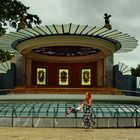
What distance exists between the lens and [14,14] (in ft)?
148

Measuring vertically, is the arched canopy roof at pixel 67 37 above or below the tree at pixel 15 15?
below

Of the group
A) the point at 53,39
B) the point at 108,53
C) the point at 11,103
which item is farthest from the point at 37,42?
the point at 11,103

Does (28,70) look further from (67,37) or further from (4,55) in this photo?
(4,55)

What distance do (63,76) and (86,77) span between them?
8.39 ft

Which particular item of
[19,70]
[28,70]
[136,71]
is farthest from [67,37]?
[136,71]

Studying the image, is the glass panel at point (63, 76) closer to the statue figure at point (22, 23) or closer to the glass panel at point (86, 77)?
the glass panel at point (86, 77)

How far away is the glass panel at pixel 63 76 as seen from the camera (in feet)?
149

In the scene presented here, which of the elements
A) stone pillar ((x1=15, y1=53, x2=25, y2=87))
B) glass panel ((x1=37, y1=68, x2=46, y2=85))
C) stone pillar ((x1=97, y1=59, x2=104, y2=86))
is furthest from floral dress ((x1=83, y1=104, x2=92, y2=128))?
glass panel ((x1=37, y1=68, x2=46, y2=85))

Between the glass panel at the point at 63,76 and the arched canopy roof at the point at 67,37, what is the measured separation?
594 centimetres

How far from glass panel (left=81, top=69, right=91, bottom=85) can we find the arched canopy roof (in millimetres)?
4999

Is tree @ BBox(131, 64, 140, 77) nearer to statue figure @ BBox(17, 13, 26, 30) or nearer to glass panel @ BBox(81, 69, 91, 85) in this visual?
glass panel @ BBox(81, 69, 91, 85)

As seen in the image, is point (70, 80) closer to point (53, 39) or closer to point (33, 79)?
point (33, 79)

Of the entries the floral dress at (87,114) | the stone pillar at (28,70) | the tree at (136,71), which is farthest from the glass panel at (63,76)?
the tree at (136,71)

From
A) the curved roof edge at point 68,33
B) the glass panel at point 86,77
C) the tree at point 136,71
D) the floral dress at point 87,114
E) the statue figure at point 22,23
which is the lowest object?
the floral dress at point 87,114
